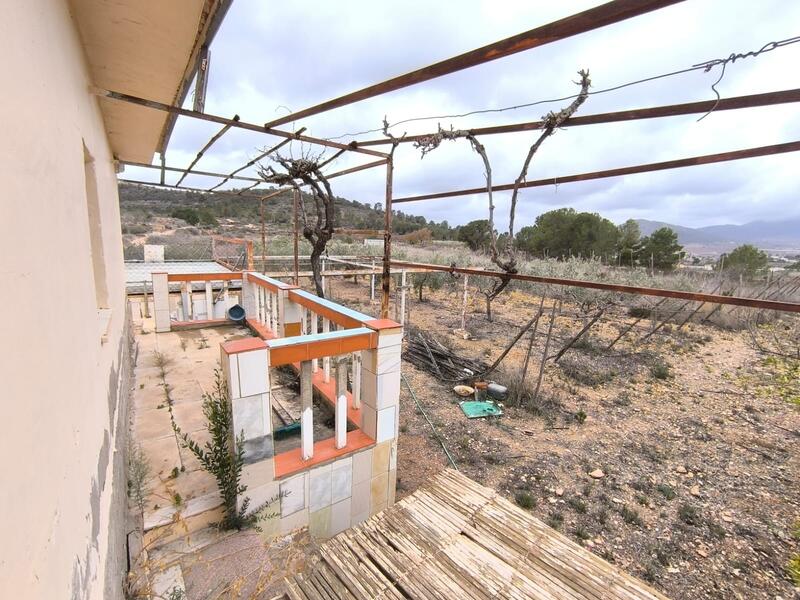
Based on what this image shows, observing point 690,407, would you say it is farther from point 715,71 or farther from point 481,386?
point 715,71

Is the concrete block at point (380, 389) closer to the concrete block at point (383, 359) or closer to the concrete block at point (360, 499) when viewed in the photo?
the concrete block at point (383, 359)

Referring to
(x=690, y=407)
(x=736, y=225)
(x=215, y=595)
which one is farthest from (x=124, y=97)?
(x=736, y=225)

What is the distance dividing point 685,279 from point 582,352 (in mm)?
7378

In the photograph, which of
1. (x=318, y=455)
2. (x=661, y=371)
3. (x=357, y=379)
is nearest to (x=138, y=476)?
(x=318, y=455)

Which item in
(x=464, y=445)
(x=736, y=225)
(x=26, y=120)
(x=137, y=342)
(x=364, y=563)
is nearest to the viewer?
(x=26, y=120)

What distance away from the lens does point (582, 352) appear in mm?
8070

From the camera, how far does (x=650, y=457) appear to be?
4363mm

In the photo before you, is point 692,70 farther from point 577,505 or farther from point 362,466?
point 577,505

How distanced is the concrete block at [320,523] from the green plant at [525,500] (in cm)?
201

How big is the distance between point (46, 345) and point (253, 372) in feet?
4.27

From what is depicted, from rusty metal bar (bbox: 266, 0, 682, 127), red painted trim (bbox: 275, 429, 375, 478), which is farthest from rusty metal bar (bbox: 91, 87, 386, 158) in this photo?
red painted trim (bbox: 275, 429, 375, 478)

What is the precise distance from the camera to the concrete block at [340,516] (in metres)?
2.64

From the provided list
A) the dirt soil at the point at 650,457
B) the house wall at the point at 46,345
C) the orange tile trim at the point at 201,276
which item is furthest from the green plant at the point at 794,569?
the orange tile trim at the point at 201,276

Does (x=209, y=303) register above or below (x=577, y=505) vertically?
above
